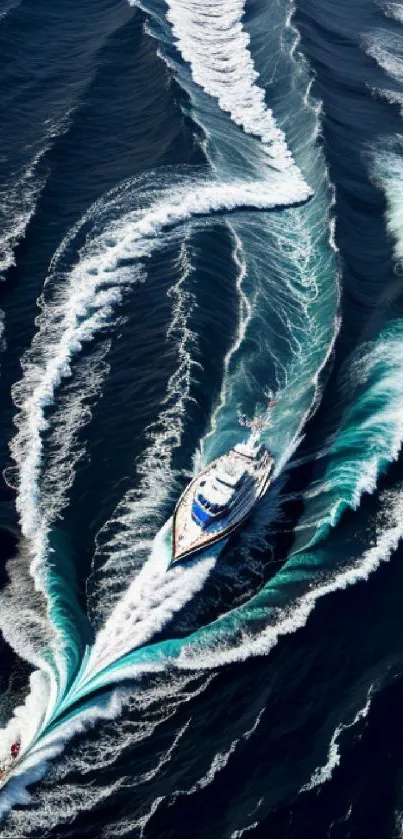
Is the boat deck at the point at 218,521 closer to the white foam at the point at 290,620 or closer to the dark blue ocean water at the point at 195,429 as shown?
the dark blue ocean water at the point at 195,429

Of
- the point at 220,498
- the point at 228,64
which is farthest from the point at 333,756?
the point at 228,64

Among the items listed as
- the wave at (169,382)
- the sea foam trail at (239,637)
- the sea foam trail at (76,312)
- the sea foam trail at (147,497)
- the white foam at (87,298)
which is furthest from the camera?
the white foam at (87,298)

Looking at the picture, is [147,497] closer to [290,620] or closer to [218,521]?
[218,521]

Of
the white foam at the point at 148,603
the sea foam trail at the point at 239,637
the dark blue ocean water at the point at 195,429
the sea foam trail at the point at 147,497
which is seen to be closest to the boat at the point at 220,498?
the white foam at the point at 148,603

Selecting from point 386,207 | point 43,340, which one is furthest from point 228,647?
point 386,207

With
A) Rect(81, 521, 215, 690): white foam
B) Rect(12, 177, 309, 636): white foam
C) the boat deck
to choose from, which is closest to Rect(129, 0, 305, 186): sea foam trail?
Rect(12, 177, 309, 636): white foam

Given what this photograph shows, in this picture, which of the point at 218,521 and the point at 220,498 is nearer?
the point at 220,498

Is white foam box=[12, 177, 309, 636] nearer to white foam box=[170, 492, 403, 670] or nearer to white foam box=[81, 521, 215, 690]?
white foam box=[81, 521, 215, 690]

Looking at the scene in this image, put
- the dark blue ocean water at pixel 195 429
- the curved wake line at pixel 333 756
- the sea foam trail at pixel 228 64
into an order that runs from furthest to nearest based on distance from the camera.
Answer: the sea foam trail at pixel 228 64 → the dark blue ocean water at pixel 195 429 → the curved wake line at pixel 333 756
